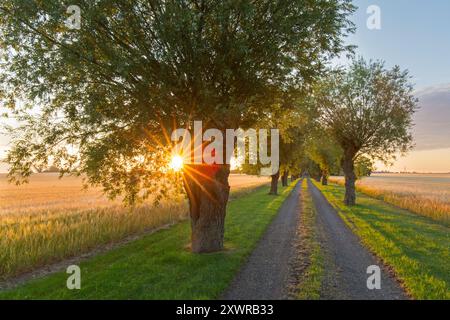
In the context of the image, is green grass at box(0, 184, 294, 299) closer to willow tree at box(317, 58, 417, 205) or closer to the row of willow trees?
the row of willow trees

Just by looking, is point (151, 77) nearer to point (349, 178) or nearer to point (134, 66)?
point (134, 66)

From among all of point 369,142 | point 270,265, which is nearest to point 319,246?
point 270,265

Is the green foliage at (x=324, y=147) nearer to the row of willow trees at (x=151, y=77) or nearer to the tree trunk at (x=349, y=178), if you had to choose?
the tree trunk at (x=349, y=178)

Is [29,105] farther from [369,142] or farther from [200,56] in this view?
[369,142]

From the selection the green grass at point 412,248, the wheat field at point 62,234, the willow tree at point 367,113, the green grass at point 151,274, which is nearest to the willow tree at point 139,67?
the green grass at point 151,274

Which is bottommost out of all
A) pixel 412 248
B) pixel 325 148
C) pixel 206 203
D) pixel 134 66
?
pixel 412 248

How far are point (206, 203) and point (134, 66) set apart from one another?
261 inches

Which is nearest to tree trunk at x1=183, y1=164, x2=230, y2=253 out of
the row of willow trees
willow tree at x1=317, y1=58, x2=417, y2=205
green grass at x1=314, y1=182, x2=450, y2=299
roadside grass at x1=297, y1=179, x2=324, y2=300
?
the row of willow trees

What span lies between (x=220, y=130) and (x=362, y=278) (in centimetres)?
780

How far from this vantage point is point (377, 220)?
875 inches

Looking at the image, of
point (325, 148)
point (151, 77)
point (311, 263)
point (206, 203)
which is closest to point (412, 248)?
point (311, 263)

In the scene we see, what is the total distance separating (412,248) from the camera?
46.7 ft

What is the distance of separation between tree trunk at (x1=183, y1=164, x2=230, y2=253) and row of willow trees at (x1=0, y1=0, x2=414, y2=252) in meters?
0.05

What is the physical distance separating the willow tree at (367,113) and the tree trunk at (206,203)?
2205 centimetres
